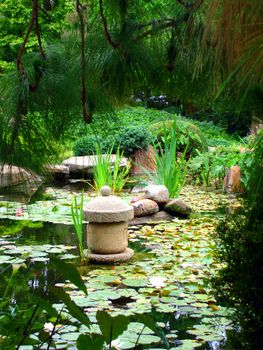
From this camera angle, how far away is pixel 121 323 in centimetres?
88

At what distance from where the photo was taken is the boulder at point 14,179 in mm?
1441

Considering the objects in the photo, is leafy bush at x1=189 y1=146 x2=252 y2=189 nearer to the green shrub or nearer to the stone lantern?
the green shrub

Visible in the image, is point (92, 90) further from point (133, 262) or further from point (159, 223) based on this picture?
point (159, 223)

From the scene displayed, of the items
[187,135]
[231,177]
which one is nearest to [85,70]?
[231,177]

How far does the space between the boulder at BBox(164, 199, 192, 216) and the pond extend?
0.11 m

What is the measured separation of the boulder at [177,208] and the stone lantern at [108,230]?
1725 millimetres

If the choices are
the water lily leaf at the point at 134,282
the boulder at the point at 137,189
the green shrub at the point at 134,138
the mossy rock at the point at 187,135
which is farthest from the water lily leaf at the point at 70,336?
the mossy rock at the point at 187,135

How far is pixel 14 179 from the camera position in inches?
65.8

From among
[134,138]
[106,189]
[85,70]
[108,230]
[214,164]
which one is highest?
[85,70]

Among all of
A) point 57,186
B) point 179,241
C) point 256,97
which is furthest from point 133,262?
point 57,186

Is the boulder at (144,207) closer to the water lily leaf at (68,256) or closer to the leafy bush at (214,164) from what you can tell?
the water lily leaf at (68,256)

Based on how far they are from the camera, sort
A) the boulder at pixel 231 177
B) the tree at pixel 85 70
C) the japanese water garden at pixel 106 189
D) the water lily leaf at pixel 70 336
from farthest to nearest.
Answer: the boulder at pixel 231 177 < the water lily leaf at pixel 70 336 < the tree at pixel 85 70 < the japanese water garden at pixel 106 189

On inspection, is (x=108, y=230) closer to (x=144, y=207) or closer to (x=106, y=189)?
(x=106, y=189)

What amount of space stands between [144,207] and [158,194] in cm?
24
